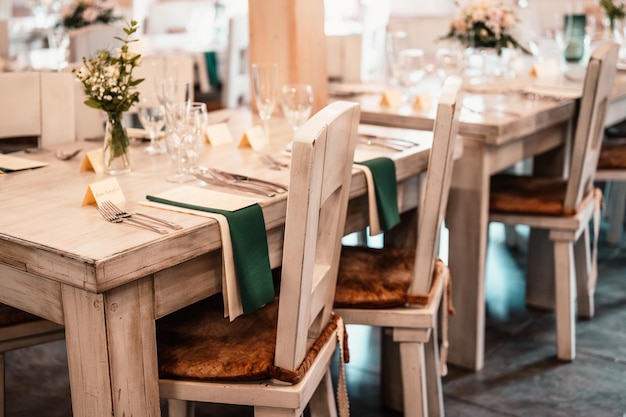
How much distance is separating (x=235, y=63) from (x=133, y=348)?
4111mm

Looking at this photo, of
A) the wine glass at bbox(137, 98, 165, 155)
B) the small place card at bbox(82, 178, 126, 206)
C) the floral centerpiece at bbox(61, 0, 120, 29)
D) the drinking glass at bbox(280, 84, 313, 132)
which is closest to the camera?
the small place card at bbox(82, 178, 126, 206)

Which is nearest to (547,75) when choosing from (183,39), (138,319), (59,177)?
(59,177)

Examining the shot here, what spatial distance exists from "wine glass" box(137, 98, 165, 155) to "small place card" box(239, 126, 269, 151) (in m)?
0.22

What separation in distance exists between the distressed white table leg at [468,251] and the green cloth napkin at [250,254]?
112cm

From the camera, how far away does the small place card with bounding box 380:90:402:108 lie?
2773 mm

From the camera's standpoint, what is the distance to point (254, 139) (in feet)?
7.00

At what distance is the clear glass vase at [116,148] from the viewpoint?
1869 mm

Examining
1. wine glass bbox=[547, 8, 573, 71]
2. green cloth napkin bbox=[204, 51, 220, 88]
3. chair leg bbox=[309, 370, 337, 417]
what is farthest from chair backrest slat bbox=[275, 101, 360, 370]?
green cloth napkin bbox=[204, 51, 220, 88]

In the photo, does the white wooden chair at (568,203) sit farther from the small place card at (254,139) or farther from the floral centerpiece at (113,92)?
the floral centerpiece at (113,92)

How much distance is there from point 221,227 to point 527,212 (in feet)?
4.82

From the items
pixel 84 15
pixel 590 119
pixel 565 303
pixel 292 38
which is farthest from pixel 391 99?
pixel 84 15

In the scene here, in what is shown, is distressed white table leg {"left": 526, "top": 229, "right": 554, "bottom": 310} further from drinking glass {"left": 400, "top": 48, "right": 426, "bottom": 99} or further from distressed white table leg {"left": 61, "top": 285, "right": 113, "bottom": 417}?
distressed white table leg {"left": 61, "top": 285, "right": 113, "bottom": 417}

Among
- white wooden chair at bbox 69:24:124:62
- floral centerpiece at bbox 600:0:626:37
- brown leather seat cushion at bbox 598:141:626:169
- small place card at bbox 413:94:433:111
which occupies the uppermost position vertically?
floral centerpiece at bbox 600:0:626:37

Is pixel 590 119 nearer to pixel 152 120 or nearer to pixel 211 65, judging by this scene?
pixel 152 120
